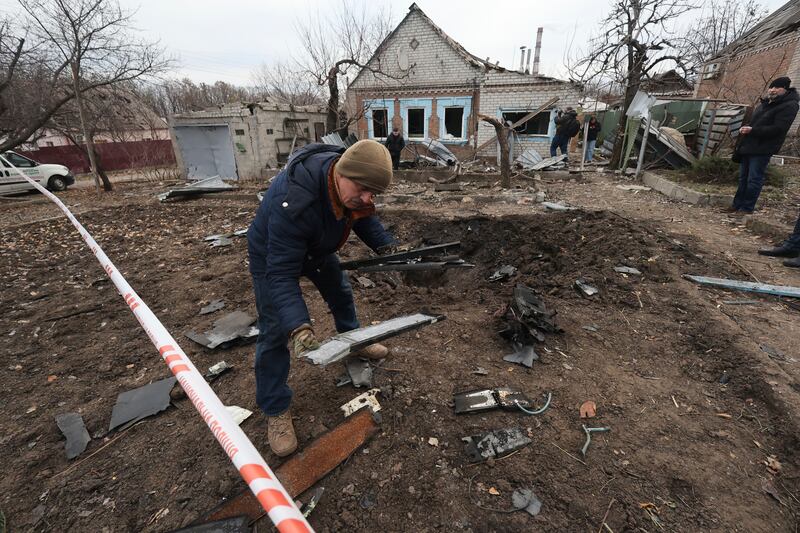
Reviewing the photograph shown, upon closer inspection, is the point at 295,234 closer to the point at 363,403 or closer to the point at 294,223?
the point at 294,223

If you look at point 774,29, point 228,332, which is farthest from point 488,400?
point 774,29

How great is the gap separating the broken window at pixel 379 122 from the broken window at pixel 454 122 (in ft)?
9.52

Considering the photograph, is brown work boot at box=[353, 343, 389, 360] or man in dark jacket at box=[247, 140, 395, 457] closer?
man in dark jacket at box=[247, 140, 395, 457]

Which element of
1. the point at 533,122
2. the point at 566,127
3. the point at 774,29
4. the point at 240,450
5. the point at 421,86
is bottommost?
the point at 240,450

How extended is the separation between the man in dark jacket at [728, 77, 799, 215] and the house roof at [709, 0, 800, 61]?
1298 cm

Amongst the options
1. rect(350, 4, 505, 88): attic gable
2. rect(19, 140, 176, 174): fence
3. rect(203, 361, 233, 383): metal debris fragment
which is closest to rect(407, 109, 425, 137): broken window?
rect(350, 4, 505, 88): attic gable

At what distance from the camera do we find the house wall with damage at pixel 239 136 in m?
13.7

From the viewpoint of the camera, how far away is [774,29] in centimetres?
1442

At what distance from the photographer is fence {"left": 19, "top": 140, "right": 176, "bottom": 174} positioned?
20.2m

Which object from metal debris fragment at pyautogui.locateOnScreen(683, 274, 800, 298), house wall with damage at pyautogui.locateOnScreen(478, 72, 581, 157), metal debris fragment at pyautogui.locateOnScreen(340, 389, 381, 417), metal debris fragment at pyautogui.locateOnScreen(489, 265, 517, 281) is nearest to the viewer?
metal debris fragment at pyautogui.locateOnScreen(340, 389, 381, 417)

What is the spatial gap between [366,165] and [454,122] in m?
16.1

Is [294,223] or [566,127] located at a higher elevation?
[566,127]

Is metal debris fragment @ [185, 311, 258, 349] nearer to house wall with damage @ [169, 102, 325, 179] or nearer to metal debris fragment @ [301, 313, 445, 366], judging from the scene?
metal debris fragment @ [301, 313, 445, 366]

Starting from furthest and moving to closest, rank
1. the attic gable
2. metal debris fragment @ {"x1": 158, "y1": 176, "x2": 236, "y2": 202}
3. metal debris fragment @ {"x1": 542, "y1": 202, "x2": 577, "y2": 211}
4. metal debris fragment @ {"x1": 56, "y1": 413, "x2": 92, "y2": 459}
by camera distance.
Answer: the attic gable → metal debris fragment @ {"x1": 158, "y1": 176, "x2": 236, "y2": 202} → metal debris fragment @ {"x1": 542, "y1": 202, "x2": 577, "y2": 211} → metal debris fragment @ {"x1": 56, "y1": 413, "x2": 92, "y2": 459}
